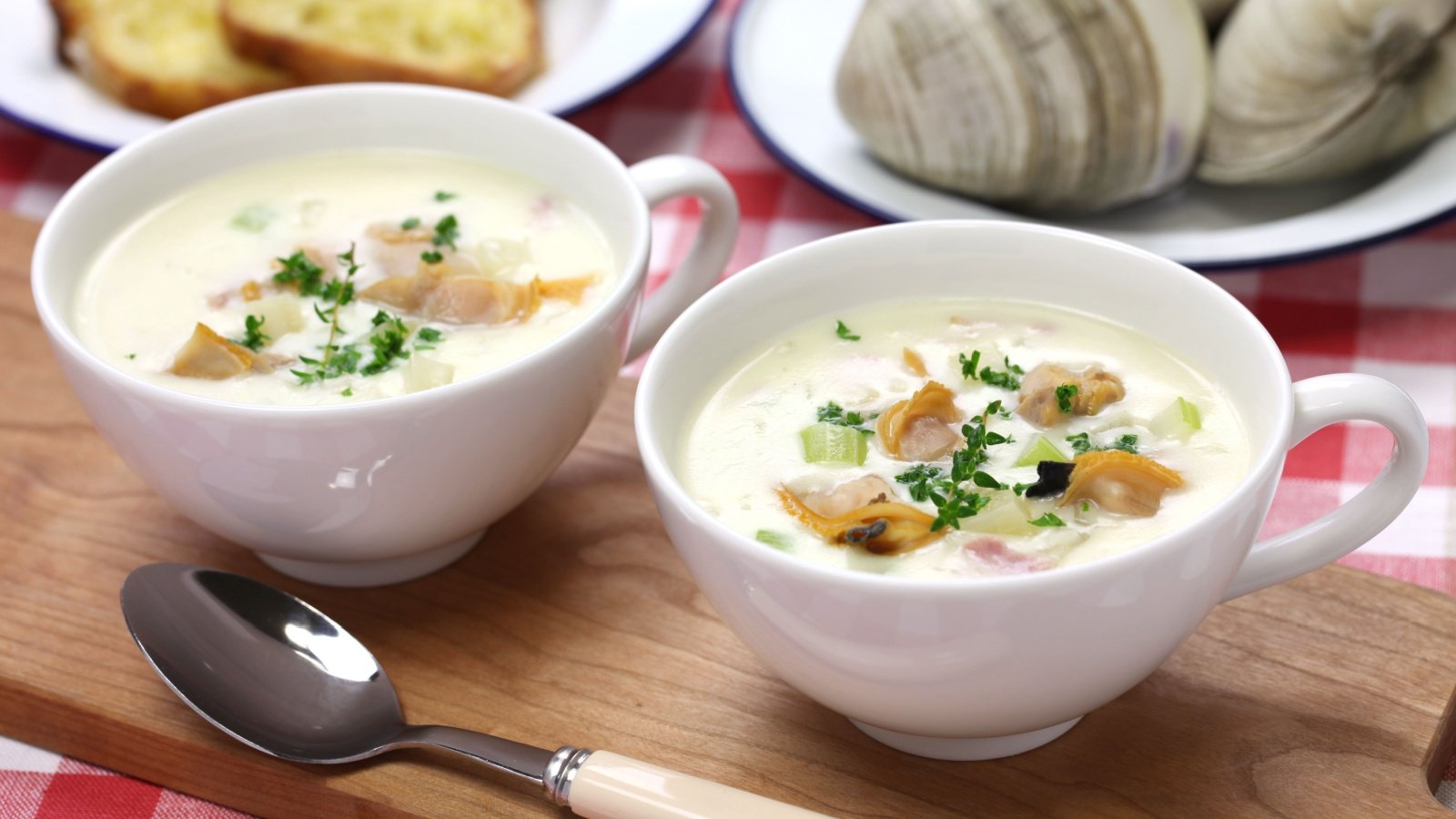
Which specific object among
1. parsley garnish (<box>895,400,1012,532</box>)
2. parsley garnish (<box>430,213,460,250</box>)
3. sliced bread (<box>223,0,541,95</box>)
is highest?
parsley garnish (<box>895,400,1012,532</box>)

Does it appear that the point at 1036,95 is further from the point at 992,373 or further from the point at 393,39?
the point at 393,39

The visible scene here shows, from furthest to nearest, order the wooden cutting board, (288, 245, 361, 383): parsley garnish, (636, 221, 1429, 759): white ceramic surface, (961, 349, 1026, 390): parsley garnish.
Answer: (288, 245, 361, 383): parsley garnish < (961, 349, 1026, 390): parsley garnish < the wooden cutting board < (636, 221, 1429, 759): white ceramic surface

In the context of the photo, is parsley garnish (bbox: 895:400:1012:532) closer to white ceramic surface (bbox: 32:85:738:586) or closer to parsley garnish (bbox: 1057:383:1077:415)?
parsley garnish (bbox: 1057:383:1077:415)

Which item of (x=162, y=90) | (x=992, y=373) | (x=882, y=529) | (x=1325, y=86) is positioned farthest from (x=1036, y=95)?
(x=162, y=90)

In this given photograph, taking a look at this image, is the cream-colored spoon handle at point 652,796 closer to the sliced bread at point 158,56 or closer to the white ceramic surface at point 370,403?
the white ceramic surface at point 370,403

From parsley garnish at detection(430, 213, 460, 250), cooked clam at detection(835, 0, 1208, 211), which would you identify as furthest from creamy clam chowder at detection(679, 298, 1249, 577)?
cooked clam at detection(835, 0, 1208, 211)

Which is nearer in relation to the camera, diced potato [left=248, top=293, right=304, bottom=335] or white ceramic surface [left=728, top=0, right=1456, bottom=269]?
diced potato [left=248, top=293, right=304, bottom=335]

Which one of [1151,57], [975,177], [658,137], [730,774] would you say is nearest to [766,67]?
[658,137]
